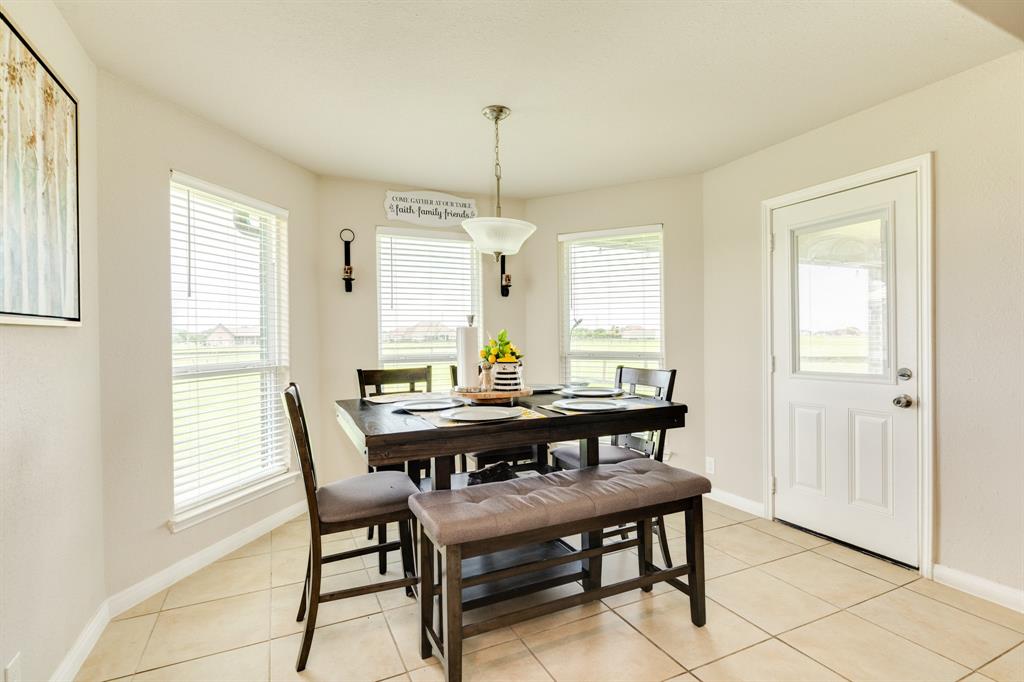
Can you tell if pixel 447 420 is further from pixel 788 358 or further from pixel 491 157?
pixel 788 358

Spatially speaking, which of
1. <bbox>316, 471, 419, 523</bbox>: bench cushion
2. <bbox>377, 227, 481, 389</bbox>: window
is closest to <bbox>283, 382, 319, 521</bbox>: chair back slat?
<bbox>316, 471, 419, 523</bbox>: bench cushion

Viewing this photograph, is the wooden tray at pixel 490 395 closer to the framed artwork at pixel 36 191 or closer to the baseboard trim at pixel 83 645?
the framed artwork at pixel 36 191

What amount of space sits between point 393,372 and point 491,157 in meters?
1.59

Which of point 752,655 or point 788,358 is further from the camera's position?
point 788,358

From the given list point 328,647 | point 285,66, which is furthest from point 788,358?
point 285,66

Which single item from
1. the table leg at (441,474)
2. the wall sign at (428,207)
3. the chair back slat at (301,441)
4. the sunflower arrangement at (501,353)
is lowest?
the table leg at (441,474)

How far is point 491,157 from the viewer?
11.1 ft

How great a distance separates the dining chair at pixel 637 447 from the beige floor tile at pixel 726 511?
0.76 m

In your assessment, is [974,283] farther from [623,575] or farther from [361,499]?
[361,499]

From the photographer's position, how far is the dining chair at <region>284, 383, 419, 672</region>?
1845 millimetres

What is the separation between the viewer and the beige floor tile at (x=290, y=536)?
9.75 feet

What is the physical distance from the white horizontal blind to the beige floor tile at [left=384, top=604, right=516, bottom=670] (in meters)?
1.33

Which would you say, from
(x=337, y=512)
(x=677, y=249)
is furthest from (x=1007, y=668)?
(x=677, y=249)

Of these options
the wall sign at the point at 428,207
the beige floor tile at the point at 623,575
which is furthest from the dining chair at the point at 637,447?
the wall sign at the point at 428,207
